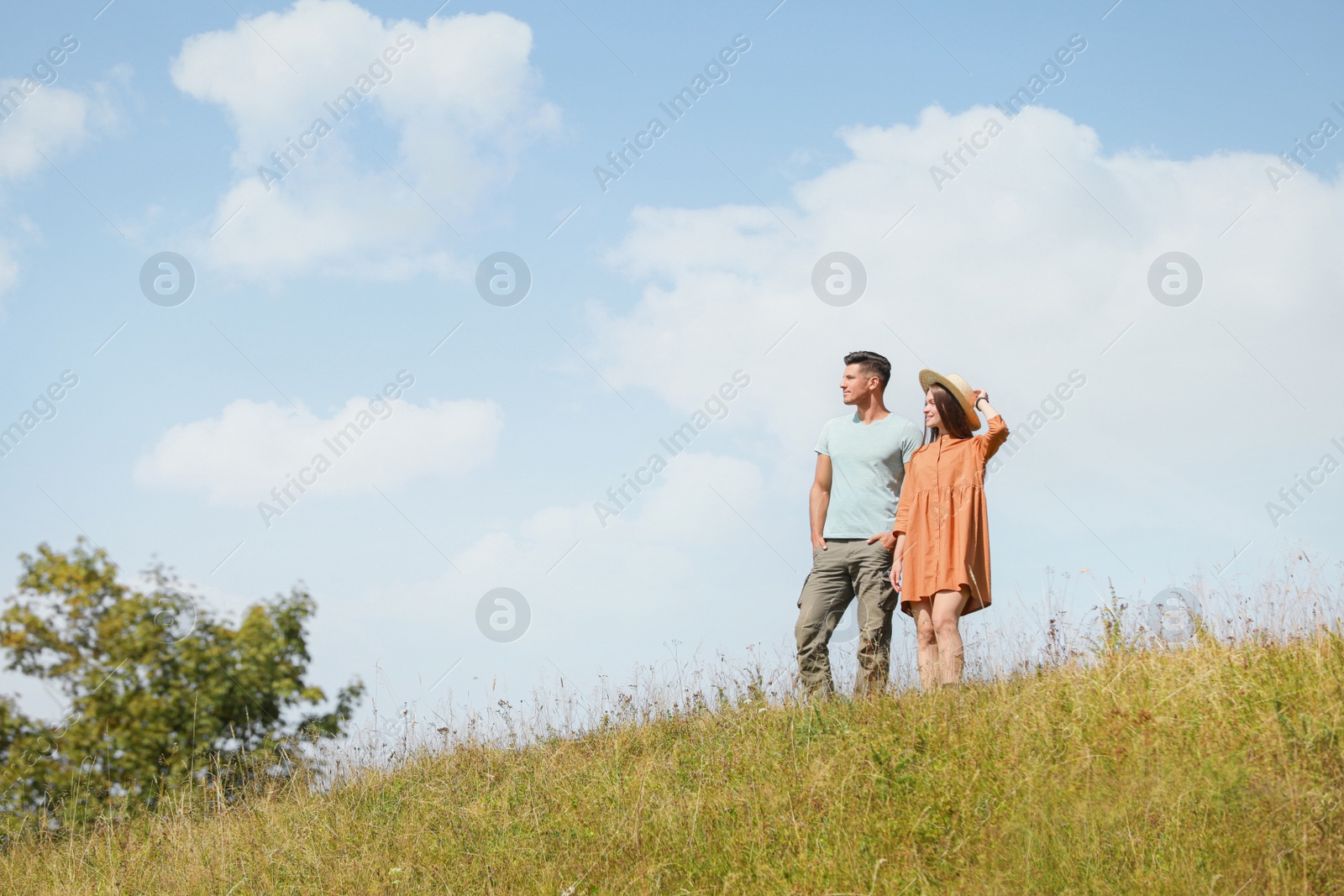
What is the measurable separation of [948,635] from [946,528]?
0.66 metres

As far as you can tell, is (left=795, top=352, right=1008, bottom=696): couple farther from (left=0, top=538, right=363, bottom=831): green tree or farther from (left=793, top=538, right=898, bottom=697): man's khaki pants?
(left=0, top=538, right=363, bottom=831): green tree

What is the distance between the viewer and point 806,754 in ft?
17.8

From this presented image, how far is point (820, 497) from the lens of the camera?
7320mm

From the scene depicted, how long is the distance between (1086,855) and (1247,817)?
27.9 inches

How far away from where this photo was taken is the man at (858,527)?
268 inches

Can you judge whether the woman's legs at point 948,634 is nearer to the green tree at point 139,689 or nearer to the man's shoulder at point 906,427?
the man's shoulder at point 906,427

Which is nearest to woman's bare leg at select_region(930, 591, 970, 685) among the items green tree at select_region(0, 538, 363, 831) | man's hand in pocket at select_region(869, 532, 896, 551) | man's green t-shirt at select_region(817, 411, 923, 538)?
man's hand in pocket at select_region(869, 532, 896, 551)

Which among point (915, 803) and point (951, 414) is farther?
point (951, 414)

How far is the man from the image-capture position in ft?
22.3

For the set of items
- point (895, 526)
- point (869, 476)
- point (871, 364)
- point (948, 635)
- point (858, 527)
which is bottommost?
point (948, 635)

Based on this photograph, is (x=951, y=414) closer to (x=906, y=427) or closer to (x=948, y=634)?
(x=906, y=427)

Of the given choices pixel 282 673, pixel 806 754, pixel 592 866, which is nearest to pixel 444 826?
pixel 592 866

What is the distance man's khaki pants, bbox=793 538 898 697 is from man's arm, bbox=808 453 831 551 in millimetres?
158

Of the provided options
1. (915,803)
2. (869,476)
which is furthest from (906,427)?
(915,803)
